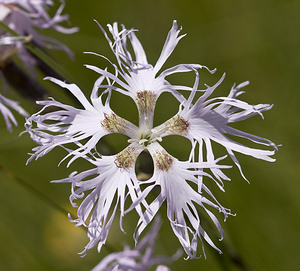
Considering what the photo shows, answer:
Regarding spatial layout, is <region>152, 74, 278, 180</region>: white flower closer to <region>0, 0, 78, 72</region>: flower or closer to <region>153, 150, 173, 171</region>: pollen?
<region>153, 150, 173, 171</region>: pollen

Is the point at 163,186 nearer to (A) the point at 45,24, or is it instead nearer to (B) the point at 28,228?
(A) the point at 45,24

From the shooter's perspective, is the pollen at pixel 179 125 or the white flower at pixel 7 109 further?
the white flower at pixel 7 109

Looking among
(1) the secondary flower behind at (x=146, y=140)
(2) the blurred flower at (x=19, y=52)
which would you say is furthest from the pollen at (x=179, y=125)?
(2) the blurred flower at (x=19, y=52)

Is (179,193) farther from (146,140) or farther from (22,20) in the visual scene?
(22,20)

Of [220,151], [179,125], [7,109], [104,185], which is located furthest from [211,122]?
[220,151]

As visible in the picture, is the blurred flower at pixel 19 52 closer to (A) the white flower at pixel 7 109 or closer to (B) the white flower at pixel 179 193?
(A) the white flower at pixel 7 109

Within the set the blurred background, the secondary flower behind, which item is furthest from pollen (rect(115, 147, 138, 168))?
the blurred background
